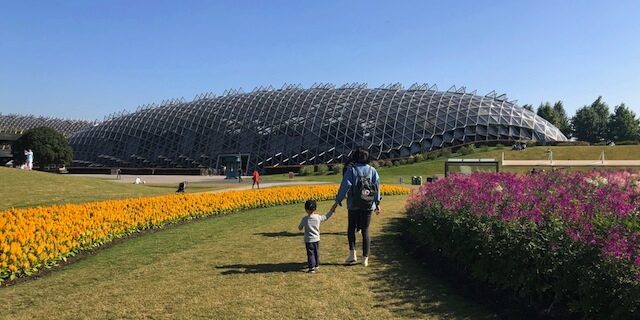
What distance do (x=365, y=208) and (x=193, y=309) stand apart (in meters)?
3.50

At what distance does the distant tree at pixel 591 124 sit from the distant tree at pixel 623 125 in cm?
160

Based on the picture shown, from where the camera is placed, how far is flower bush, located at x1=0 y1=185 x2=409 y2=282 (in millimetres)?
8695

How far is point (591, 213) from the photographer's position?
19.7ft

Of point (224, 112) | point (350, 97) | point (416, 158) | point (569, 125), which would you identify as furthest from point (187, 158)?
point (569, 125)

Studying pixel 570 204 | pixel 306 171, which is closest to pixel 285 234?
pixel 570 204

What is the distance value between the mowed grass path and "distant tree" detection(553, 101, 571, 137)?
102 meters

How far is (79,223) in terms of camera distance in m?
11.4

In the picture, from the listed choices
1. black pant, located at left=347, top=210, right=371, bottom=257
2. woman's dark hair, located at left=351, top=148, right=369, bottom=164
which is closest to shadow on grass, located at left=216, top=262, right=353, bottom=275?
black pant, located at left=347, top=210, right=371, bottom=257

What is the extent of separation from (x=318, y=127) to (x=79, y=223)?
60928 millimetres

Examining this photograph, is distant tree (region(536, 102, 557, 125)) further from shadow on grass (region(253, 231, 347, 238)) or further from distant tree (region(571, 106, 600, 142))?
shadow on grass (region(253, 231, 347, 238))

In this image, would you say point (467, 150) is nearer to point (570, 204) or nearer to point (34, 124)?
point (570, 204)

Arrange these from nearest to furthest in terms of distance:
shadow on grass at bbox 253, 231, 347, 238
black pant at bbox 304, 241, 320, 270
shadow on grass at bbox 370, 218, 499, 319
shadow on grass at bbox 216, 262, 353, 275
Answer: shadow on grass at bbox 370, 218, 499, 319 < black pant at bbox 304, 241, 320, 270 < shadow on grass at bbox 216, 262, 353, 275 < shadow on grass at bbox 253, 231, 347, 238

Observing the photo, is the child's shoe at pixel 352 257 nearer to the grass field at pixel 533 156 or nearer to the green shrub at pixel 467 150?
the grass field at pixel 533 156

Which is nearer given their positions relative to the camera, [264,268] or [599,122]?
Result: [264,268]
